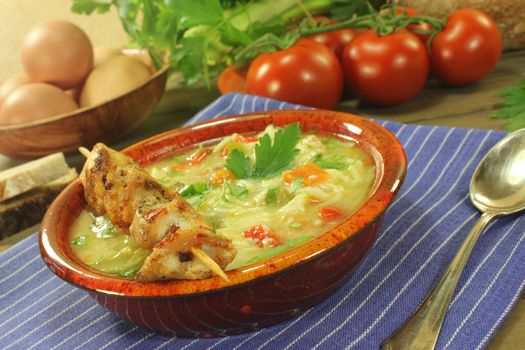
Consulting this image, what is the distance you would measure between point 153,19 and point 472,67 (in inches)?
73.2

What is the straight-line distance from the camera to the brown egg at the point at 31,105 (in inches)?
125

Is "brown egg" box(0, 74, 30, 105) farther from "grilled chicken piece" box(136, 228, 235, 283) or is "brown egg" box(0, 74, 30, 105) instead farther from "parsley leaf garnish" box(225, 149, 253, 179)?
"grilled chicken piece" box(136, 228, 235, 283)

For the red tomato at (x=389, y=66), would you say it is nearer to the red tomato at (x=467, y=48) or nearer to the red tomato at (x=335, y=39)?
the red tomato at (x=467, y=48)

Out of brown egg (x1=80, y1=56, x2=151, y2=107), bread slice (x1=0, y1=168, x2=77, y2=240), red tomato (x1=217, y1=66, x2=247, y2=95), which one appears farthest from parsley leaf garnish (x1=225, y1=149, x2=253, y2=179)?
red tomato (x1=217, y1=66, x2=247, y2=95)

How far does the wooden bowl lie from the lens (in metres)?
2.97

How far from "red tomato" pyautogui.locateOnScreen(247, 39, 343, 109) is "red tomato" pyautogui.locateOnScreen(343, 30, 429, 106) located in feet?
0.43

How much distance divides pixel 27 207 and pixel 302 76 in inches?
58.1

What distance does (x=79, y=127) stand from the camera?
3041 mm

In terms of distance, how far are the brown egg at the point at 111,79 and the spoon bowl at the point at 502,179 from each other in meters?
1.96

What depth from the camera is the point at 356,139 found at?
210 centimetres

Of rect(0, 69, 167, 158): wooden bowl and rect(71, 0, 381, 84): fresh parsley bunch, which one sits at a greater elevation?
rect(71, 0, 381, 84): fresh parsley bunch

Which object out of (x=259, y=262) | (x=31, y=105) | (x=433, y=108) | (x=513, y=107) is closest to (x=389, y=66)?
(x=433, y=108)

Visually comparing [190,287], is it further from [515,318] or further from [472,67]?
[472,67]

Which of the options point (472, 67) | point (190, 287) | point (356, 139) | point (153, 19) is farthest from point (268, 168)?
point (153, 19)
